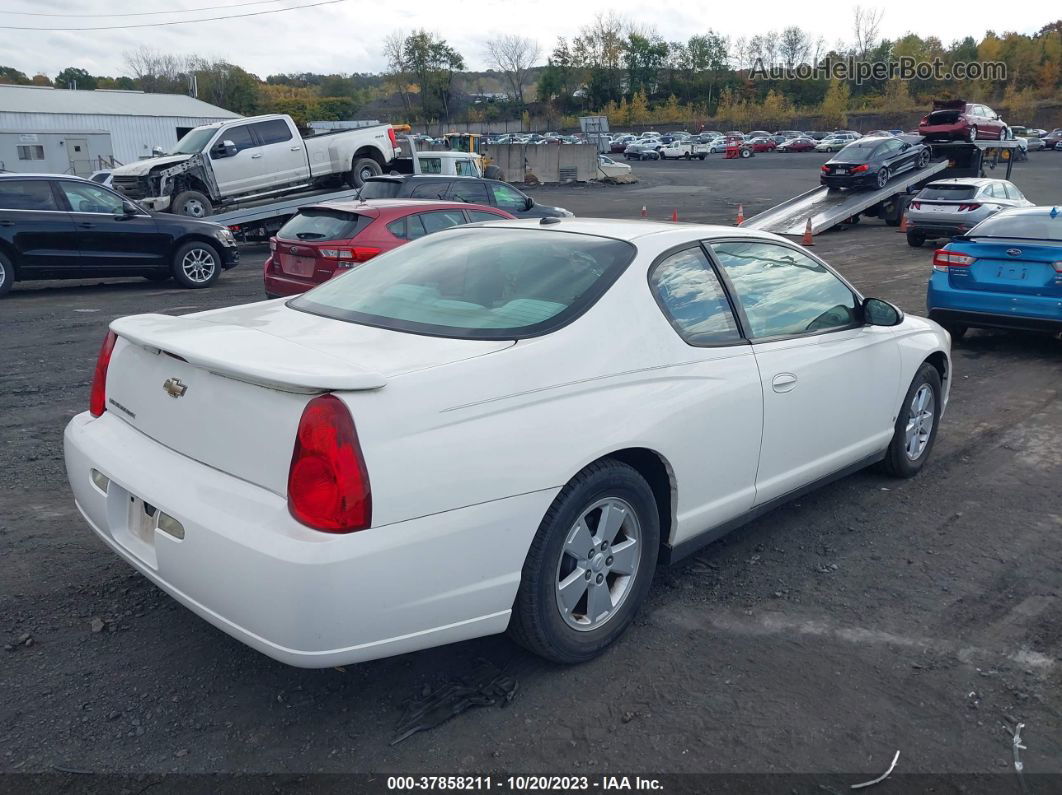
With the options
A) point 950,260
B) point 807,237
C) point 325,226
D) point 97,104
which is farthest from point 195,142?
point 97,104

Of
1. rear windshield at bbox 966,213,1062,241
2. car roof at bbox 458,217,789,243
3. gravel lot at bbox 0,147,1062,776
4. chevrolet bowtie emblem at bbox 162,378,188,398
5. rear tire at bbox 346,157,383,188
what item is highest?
rear tire at bbox 346,157,383,188

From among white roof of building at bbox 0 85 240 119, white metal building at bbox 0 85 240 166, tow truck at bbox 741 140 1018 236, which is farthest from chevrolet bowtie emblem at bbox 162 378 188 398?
white roof of building at bbox 0 85 240 119

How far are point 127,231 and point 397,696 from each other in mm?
11504

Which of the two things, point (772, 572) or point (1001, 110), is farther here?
point (1001, 110)

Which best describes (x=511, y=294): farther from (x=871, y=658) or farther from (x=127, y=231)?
(x=127, y=231)

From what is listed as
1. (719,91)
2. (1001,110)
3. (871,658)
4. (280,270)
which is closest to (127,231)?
(280,270)

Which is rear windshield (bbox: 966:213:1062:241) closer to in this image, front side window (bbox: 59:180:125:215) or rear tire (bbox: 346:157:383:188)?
front side window (bbox: 59:180:125:215)

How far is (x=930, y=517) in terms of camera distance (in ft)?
15.7

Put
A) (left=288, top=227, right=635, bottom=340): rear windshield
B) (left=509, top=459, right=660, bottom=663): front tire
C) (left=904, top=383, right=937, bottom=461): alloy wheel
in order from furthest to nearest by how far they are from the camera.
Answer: (left=904, top=383, right=937, bottom=461): alloy wheel
(left=288, top=227, right=635, bottom=340): rear windshield
(left=509, top=459, right=660, bottom=663): front tire

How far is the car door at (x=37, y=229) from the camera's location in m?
11.9

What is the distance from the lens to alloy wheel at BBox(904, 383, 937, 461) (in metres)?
5.18

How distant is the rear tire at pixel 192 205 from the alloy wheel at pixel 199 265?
4175 mm

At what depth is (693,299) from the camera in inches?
149

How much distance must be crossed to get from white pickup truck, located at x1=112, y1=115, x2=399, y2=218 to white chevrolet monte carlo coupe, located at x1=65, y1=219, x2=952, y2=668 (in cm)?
1487
